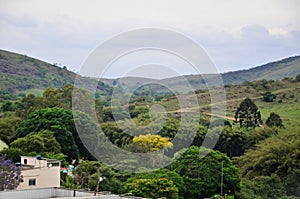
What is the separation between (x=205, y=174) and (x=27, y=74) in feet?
201

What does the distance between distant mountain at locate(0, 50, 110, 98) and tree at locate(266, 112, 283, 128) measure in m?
34.2

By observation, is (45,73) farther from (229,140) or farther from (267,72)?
(229,140)

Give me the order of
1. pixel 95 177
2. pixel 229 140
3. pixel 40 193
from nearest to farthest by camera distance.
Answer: pixel 40 193 < pixel 95 177 < pixel 229 140

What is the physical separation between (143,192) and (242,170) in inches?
361

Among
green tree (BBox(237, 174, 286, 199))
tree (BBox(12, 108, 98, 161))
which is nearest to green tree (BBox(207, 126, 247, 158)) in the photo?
tree (BBox(12, 108, 98, 161))

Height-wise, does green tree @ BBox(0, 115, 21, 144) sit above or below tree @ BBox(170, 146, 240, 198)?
above

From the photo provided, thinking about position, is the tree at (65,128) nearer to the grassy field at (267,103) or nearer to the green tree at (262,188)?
the green tree at (262,188)

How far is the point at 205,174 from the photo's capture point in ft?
75.3

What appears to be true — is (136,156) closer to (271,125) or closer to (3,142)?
(3,142)

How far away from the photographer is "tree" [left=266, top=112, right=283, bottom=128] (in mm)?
38719

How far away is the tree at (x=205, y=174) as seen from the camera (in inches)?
888

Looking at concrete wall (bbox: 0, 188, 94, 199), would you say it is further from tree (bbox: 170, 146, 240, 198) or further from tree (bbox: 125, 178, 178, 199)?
tree (bbox: 170, 146, 240, 198)

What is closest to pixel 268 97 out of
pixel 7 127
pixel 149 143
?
pixel 149 143

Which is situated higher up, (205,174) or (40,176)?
(40,176)
